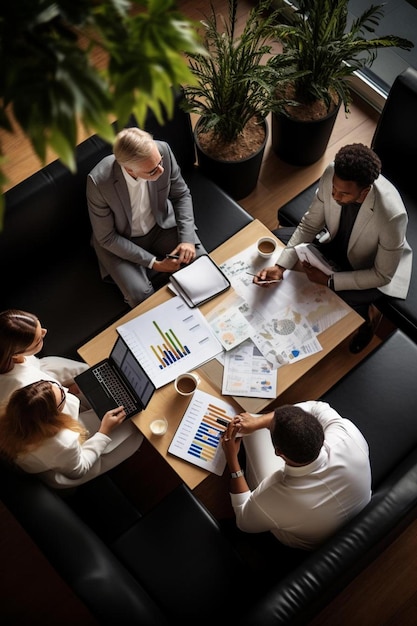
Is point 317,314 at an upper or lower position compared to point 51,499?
upper

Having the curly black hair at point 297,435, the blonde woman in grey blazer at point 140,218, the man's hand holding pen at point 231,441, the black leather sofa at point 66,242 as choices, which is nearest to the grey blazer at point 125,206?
the blonde woman in grey blazer at point 140,218

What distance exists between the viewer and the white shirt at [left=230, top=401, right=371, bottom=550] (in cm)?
187

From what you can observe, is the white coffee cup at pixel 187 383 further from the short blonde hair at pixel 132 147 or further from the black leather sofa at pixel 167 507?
the short blonde hair at pixel 132 147

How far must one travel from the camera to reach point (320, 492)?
187 cm

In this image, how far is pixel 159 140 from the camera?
276 cm

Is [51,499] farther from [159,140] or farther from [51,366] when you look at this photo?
[159,140]

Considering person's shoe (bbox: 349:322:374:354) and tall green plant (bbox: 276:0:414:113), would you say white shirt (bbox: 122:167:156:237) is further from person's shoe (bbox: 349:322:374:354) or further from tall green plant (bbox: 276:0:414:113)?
person's shoe (bbox: 349:322:374:354)

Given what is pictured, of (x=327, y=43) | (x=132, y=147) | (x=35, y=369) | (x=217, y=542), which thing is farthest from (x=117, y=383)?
(x=327, y=43)

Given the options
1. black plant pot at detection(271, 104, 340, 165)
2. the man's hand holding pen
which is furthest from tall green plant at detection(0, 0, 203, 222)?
black plant pot at detection(271, 104, 340, 165)

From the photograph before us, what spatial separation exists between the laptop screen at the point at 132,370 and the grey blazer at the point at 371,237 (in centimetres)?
79

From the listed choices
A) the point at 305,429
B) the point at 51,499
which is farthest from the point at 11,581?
the point at 305,429

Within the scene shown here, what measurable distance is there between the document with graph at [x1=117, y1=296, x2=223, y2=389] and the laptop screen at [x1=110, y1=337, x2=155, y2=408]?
0.17 feet

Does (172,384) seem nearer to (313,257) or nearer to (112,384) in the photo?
(112,384)

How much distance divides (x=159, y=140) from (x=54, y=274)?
2.76 ft
